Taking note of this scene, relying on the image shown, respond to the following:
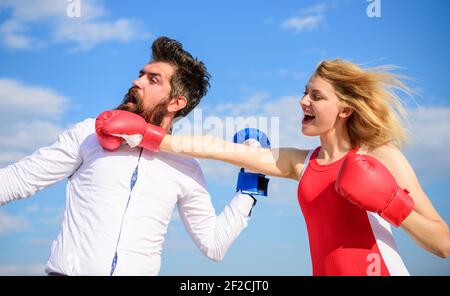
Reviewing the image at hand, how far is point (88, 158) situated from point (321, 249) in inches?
73.1

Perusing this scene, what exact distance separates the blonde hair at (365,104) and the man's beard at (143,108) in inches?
51.0

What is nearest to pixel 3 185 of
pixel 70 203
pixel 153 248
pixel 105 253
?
pixel 70 203

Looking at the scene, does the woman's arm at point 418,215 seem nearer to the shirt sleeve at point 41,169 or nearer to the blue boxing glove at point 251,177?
the blue boxing glove at point 251,177

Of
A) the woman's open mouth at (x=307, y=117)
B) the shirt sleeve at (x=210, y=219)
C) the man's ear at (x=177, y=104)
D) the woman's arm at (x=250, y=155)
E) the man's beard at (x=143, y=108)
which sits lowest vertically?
the shirt sleeve at (x=210, y=219)

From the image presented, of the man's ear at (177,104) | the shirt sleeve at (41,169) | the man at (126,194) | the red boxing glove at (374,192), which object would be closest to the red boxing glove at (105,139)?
the man at (126,194)

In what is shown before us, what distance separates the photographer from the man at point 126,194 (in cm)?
373

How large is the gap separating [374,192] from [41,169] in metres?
2.37

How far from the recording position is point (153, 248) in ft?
12.9

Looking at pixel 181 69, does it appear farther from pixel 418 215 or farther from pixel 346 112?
pixel 418 215

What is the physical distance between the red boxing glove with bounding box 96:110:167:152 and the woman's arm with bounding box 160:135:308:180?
22cm
